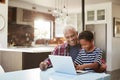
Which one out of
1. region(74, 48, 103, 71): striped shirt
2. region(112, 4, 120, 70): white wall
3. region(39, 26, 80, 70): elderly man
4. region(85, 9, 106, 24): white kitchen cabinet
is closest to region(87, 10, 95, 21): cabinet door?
region(85, 9, 106, 24): white kitchen cabinet

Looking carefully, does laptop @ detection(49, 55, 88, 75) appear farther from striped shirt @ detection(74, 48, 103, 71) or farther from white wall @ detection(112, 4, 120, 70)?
white wall @ detection(112, 4, 120, 70)

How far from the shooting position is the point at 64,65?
172 cm

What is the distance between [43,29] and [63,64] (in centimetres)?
606

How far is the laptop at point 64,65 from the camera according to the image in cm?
165

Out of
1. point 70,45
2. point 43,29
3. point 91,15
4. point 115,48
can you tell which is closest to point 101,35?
point 115,48

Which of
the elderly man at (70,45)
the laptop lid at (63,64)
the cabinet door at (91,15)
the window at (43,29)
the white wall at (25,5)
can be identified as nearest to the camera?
the laptop lid at (63,64)

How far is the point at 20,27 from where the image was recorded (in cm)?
646

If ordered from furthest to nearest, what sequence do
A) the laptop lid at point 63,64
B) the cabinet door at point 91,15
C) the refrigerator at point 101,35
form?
the cabinet door at point 91,15, the refrigerator at point 101,35, the laptop lid at point 63,64

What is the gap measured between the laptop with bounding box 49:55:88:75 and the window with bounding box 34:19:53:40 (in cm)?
542

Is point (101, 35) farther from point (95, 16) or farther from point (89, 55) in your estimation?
point (89, 55)

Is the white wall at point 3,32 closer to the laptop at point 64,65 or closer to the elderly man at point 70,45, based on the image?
the elderly man at point 70,45

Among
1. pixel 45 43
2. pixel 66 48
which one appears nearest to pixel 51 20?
pixel 45 43

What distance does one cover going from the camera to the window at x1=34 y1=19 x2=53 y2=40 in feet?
23.8

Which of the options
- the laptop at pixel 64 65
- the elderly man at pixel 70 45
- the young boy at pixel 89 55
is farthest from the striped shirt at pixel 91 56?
the elderly man at pixel 70 45
